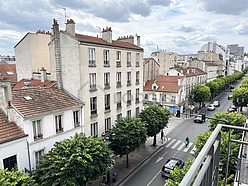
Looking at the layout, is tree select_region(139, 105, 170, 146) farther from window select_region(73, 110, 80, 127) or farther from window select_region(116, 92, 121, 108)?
window select_region(73, 110, 80, 127)

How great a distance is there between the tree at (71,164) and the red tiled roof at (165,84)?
85.4 feet

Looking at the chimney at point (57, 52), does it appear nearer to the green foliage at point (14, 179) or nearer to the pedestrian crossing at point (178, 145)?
the green foliage at point (14, 179)

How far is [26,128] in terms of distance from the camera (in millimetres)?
12500

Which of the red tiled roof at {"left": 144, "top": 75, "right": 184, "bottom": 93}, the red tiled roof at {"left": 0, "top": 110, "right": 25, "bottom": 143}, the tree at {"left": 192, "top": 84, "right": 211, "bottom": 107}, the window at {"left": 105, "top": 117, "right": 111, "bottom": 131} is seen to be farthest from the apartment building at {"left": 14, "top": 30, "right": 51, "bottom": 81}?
the tree at {"left": 192, "top": 84, "right": 211, "bottom": 107}

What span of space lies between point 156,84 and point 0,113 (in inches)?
1126

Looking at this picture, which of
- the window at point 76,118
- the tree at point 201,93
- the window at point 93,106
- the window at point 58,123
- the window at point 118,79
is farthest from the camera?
the tree at point 201,93

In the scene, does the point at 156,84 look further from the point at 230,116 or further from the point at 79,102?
the point at 79,102

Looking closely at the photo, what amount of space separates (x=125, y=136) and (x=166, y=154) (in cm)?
747

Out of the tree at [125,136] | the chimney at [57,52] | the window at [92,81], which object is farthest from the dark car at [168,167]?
the chimney at [57,52]

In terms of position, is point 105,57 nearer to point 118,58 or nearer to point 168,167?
point 118,58

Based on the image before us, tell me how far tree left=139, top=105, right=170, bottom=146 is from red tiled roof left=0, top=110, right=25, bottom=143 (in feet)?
38.9

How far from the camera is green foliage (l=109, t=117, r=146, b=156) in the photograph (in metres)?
17.2

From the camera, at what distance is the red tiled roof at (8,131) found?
457 inches

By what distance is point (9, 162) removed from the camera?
11758 millimetres
